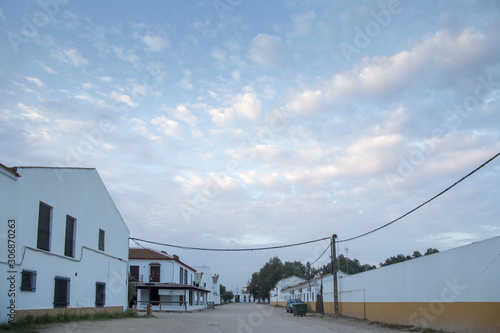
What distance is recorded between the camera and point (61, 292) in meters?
20.6

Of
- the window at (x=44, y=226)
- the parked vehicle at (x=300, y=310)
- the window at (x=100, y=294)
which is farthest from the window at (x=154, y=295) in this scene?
the window at (x=44, y=226)

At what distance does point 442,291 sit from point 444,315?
3.17ft

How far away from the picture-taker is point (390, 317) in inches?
949

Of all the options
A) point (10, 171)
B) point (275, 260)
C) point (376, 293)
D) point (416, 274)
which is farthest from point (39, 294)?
point (275, 260)

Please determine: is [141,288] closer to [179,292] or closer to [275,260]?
[179,292]

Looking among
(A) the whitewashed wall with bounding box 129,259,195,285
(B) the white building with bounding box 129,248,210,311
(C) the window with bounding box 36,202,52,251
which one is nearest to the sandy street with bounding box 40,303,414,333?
(C) the window with bounding box 36,202,52,251

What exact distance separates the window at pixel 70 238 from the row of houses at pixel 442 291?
1733 centimetres

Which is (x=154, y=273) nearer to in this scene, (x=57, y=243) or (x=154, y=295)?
(x=154, y=295)

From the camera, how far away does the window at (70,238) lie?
2170cm

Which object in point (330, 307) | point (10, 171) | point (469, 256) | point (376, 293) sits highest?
point (10, 171)

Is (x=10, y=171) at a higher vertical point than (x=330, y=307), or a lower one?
higher

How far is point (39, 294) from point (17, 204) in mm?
4296

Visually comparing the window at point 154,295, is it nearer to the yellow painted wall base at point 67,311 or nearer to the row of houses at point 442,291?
the yellow painted wall base at point 67,311

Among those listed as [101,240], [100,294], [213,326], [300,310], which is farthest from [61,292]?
[300,310]
